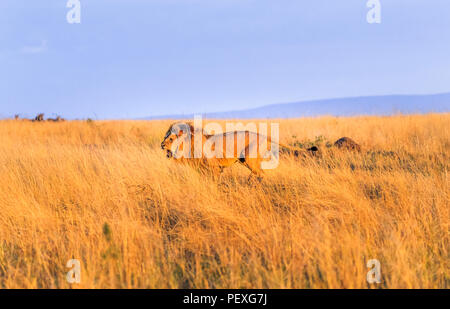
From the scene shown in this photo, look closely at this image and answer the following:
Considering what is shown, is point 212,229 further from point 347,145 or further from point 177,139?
point 347,145

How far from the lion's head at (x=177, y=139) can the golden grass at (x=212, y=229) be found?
0.43 metres

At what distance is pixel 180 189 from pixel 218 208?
1.09 m

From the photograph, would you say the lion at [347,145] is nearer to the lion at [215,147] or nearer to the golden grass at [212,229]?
the golden grass at [212,229]

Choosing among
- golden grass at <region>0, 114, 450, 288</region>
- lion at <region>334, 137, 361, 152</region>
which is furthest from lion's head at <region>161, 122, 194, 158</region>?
lion at <region>334, 137, 361, 152</region>

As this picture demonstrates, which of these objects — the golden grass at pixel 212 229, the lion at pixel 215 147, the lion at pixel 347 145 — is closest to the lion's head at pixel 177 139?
the lion at pixel 215 147

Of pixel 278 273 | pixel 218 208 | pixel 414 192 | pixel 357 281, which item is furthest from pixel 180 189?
pixel 414 192

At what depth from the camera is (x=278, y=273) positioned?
114 inches

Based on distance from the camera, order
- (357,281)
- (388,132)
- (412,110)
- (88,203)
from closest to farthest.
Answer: (357,281)
(88,203)
(388,132)
(412,110)

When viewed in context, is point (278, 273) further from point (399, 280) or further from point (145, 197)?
point (145, 197)

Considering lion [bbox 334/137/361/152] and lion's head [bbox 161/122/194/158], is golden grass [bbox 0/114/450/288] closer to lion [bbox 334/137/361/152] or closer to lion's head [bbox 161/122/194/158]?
lion's head [bbox 161/122/194/158]

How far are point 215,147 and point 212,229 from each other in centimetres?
227

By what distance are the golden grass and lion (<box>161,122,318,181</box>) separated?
0.33 metres

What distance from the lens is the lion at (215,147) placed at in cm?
588

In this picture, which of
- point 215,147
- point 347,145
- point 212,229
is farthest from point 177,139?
point 347,145
